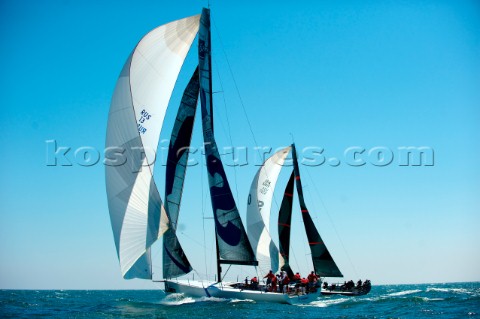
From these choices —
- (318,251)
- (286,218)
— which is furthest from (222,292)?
(318,251)

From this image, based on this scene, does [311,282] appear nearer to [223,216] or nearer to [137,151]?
[223,216]

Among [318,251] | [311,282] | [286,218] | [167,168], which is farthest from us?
[318,251]

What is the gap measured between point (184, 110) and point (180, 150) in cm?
220

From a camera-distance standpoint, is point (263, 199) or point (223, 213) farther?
point (263, 199)

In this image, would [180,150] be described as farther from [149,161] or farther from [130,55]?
[130,55]

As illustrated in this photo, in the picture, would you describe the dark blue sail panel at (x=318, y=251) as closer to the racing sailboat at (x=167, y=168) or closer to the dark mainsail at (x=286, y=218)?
the dark mainsail at (x=286, y=218)

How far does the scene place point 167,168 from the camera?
2853cm

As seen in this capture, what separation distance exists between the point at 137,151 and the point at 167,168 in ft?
16.7

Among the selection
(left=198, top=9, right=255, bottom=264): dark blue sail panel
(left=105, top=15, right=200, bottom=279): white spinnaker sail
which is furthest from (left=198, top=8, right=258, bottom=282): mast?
(left=105, top=15, right=200, bottom=279): white spinnaker sail

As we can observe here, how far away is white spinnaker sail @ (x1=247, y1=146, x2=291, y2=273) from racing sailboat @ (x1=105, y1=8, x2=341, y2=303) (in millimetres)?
3662

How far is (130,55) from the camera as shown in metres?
24.2

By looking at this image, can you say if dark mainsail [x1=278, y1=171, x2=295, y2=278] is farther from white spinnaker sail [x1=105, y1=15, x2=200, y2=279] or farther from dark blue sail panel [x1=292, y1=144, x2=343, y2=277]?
white spinnaker sail [x1=105, y1=15, x2=200, y2=279]

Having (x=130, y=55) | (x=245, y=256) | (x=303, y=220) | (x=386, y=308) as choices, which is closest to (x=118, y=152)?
(x=130, y=55)

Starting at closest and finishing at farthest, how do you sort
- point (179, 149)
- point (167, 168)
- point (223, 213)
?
point (223, 213) < point (167, 168) < point (179, 149)
